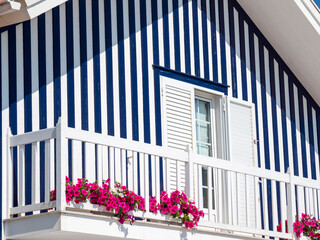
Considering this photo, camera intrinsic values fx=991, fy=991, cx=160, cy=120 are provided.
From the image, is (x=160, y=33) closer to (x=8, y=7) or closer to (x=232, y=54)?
(x=232, y=54)

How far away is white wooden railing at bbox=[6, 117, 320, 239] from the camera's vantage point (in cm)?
1208

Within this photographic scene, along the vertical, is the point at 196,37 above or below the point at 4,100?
above

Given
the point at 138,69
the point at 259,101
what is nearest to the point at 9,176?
the point at 138,69

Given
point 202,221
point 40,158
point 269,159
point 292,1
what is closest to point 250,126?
point 269,159

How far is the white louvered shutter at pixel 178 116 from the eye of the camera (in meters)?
14.9

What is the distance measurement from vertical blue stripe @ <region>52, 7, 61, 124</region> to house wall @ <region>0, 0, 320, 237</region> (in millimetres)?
14

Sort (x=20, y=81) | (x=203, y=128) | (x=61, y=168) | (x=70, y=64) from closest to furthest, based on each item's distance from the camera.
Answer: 1. (x=61, y=168)
2. (x=20, y=81)
3. (x=70, y=64)
4. (x=203, y=128)

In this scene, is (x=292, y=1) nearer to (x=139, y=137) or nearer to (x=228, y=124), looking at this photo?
(x=228, y=124)

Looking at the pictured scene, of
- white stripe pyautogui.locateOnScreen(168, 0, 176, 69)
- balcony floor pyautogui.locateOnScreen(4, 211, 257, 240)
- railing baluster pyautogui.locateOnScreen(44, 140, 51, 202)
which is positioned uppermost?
white stripe pyautogui.locateOnScreen(168, 0, 176, 69)

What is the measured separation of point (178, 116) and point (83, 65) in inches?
75.9

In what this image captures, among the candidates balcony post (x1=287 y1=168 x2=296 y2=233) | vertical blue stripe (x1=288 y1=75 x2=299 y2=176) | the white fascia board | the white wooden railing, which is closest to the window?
the white wooden railing

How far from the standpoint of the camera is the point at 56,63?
44.2ft

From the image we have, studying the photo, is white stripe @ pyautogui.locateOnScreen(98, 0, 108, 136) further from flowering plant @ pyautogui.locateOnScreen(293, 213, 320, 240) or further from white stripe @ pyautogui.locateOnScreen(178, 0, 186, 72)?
flowering plant @ pyautogui.locateOnScreen(293, 213, 320, 240)

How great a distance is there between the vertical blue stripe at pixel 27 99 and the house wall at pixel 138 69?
1cm
